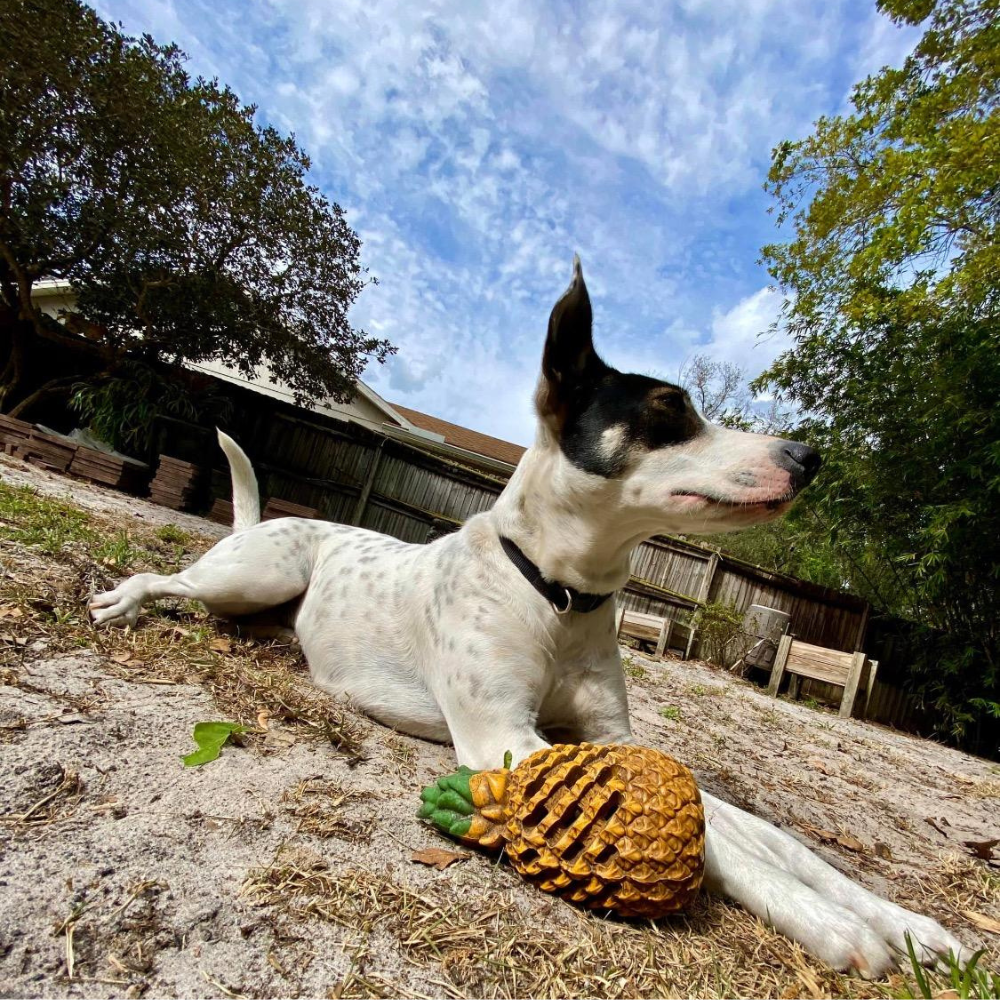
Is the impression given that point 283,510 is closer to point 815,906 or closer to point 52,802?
point 52,802

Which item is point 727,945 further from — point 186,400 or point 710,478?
point 186,400

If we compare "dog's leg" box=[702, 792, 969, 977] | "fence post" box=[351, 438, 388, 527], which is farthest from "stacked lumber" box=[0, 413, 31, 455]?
"dog's leg" box=[702, 792, 969, 977]

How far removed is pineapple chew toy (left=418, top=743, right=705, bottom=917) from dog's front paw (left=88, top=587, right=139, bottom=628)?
1934 mm

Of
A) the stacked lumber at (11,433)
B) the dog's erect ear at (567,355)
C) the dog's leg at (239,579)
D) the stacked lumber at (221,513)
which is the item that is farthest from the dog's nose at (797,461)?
the stacked lumber at (11,433)

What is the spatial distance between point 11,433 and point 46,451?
2.59 feet

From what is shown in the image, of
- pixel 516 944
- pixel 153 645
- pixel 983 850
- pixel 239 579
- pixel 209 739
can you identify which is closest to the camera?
pixel 516 944

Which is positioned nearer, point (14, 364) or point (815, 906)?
point (815, 906)

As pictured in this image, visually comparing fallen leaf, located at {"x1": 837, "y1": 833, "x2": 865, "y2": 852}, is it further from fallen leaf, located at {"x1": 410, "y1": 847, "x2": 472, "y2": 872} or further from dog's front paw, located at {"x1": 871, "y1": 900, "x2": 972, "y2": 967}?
fallen leaf, located at {"x1": 410, "y1": 847, "x2": 472, "y2": 872}

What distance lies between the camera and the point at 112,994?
0.86 meters

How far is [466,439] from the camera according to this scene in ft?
73.5

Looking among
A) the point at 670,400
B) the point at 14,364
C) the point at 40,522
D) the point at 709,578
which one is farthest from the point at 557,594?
the point at 14,364

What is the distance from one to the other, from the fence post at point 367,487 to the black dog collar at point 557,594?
971cm

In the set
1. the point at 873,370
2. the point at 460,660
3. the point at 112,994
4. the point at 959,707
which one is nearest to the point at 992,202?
the point at 873,370

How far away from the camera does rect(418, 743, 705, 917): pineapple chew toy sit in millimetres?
1299
